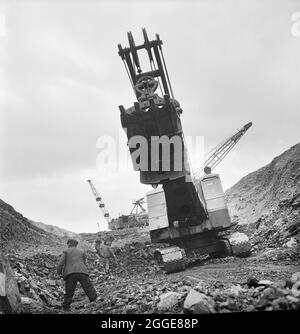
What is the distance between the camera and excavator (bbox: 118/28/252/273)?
652 centimetres

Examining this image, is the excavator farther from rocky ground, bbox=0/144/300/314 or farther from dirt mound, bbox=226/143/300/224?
dirt mound, bbox=226/143/300/224

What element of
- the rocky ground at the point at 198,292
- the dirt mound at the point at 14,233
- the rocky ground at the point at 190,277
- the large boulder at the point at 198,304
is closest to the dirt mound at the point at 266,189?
the rocky ground at the point at 190,277

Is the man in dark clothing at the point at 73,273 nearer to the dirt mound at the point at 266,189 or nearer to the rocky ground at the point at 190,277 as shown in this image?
the rocky ground at the point at 190,277

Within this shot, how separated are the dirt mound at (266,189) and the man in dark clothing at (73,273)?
1027cm

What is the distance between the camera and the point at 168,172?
7164mm

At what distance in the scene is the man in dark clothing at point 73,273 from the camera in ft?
21.4

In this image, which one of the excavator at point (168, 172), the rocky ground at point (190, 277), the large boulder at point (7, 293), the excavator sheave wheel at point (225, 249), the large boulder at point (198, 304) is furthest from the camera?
the excavator sheave wheel at point (225, 249)

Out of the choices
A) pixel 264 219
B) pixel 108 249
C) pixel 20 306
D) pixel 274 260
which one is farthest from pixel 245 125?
pixel 20 306

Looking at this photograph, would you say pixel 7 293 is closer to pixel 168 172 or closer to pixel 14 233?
pixel 168 172

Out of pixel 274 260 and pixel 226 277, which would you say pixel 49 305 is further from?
pixel 274 260

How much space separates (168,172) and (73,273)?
8.08ft

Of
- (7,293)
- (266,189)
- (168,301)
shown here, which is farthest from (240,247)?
(266,189)

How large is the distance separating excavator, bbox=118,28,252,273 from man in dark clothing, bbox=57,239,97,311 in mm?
1852

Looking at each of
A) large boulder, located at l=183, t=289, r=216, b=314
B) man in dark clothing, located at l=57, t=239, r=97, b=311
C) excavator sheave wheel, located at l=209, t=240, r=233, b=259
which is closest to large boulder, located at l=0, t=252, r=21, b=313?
man in dark clothing, located at l=57, t=239, r=97, b=311
